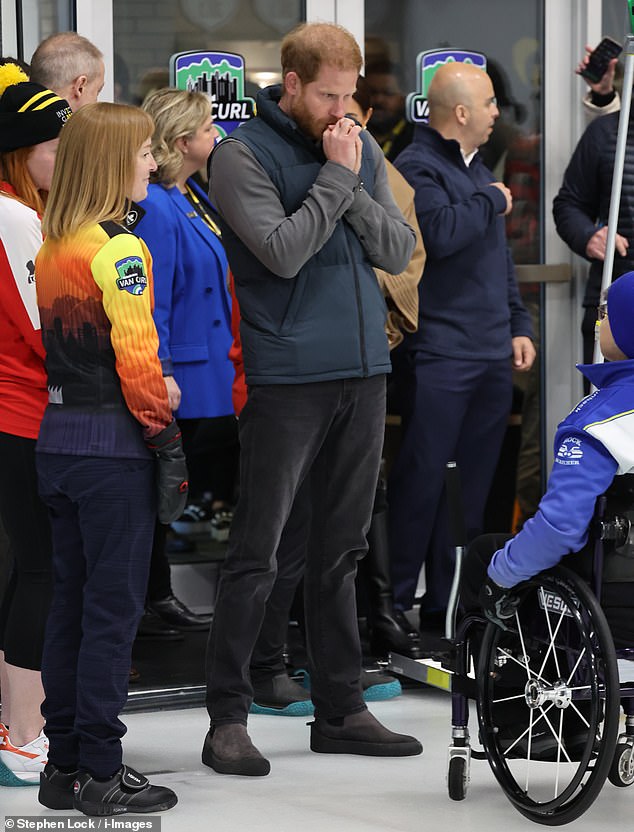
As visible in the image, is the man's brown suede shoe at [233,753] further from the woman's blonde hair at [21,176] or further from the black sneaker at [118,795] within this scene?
the woman's blonde hair at [21,176]

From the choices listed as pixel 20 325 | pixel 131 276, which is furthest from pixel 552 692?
pixel 20 325

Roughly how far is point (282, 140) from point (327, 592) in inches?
44.9

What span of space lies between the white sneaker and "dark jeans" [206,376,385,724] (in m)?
0.43

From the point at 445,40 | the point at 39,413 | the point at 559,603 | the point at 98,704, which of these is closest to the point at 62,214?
the point at 39,413

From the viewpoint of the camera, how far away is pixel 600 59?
227 inches

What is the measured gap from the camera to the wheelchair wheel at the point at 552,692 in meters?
3.15

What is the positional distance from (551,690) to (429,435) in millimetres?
2067

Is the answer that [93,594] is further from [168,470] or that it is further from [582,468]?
[582,468]

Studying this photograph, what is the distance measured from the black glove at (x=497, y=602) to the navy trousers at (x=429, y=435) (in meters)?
1.82

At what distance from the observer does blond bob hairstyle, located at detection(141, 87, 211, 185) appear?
4.88m

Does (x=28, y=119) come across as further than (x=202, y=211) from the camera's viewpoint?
No

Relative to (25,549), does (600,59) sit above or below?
above

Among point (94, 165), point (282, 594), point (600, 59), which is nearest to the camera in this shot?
point (94, 165)

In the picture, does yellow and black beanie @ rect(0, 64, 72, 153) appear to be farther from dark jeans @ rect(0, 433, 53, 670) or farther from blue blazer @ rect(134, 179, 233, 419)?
blue blazer @ rect(134, 179, 233, 419)
